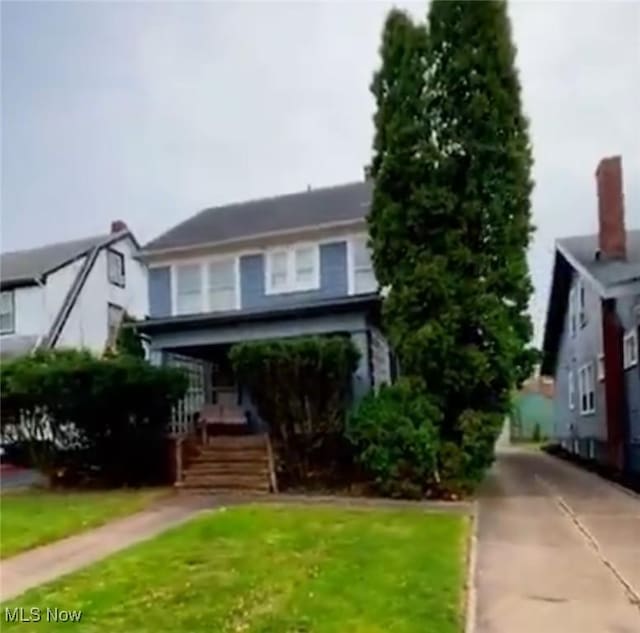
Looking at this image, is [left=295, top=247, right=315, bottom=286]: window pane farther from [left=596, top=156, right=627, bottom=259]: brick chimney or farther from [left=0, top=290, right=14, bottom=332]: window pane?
[left=0, top=290, right=14, bottom=332]: window pane

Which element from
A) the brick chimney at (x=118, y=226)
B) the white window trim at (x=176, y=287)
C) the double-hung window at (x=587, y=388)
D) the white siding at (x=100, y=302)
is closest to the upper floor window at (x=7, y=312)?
the white siding at (x=100, y=302)

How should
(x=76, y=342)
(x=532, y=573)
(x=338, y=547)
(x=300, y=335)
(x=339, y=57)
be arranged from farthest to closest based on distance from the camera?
(x=76, y=342) < (x=300, y=335) < (x=339, y=57) < (x=338, y=547) < (x=532, y=573)

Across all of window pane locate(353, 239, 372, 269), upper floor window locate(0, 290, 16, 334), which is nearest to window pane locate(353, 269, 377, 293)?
window pane locate(353, 239, 372, 269)

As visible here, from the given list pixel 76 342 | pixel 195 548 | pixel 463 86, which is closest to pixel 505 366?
pixel 463 86

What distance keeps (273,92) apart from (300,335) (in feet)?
17.9

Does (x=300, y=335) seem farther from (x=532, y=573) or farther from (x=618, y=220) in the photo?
(x=532, y=573)

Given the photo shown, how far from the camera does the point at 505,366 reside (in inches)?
506

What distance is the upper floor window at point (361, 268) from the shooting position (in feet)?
58.9

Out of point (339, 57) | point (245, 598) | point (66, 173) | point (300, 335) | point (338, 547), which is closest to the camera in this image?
point (245, 598)

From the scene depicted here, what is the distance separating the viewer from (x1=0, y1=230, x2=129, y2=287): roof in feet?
77.7

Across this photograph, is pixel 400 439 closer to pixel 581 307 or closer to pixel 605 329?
pixel 605 329

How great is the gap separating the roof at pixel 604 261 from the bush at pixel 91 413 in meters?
8.30

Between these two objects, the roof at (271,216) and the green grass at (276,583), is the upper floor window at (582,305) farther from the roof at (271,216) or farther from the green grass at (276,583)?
the green grass at (276,583)

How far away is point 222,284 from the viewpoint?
1947 cm
